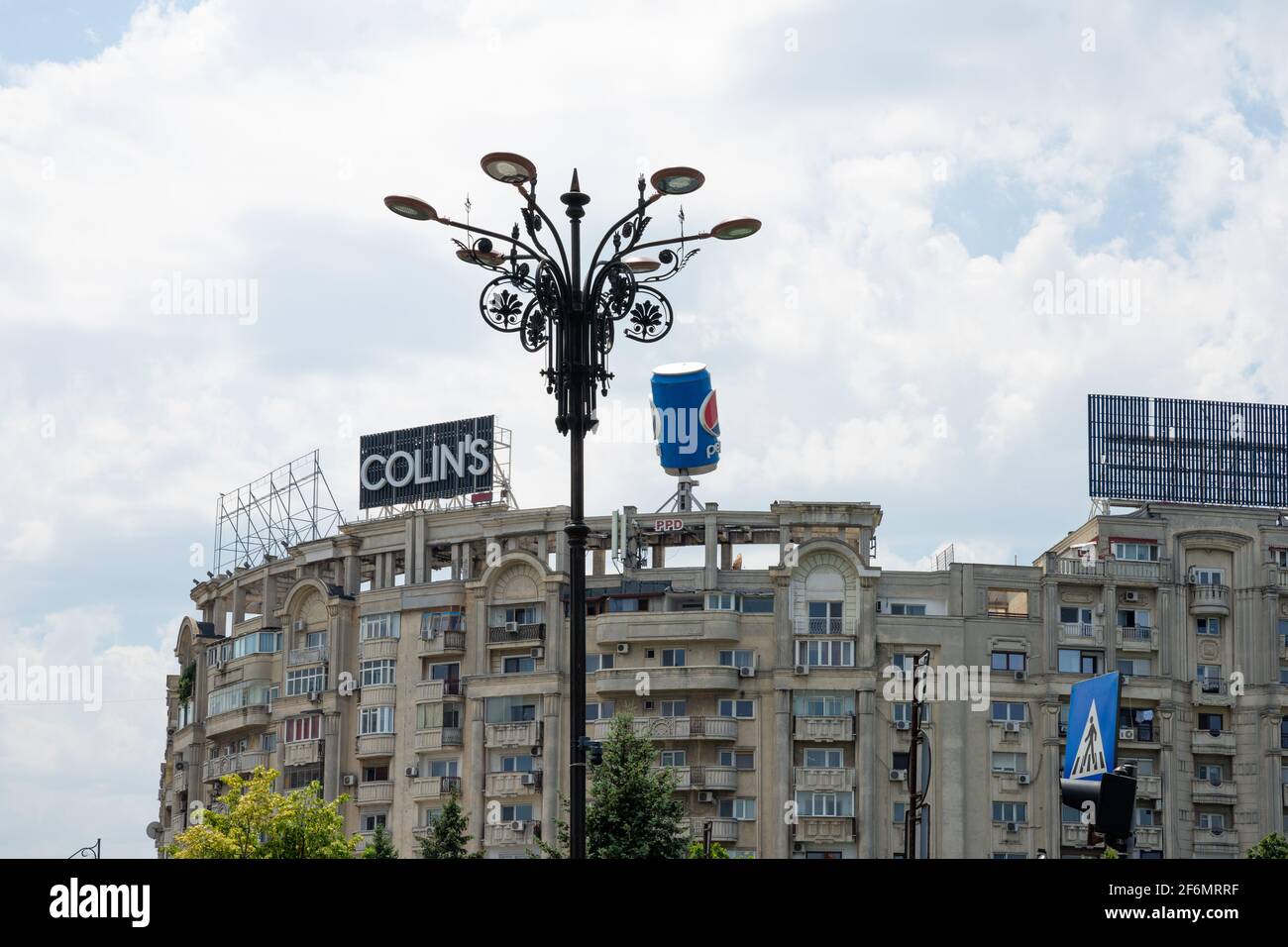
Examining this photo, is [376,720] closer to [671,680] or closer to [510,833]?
[510,833]

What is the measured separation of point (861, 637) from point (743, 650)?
5626 mm

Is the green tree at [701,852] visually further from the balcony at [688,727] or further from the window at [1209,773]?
the window at [1209,773]

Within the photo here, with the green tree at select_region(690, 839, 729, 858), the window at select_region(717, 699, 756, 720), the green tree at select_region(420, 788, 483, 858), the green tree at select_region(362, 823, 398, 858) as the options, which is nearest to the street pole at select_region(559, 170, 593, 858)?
the green tree at select_region(690, 839, 729, 858)

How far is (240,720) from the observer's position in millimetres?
99750

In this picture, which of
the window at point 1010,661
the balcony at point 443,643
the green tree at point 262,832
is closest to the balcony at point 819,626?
the window at point 1010,661

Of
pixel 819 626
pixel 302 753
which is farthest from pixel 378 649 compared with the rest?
pixel 819 626

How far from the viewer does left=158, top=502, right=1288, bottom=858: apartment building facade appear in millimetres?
86375

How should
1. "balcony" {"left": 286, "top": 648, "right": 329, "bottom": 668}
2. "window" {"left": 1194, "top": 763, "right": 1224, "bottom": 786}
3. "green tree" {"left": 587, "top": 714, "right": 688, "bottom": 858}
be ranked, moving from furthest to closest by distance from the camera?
"balcony" {"left": 286, "top": 648, "right": 329, "bottom": 668} < "window" {"left": 1194, "top": 763, "right": 1224, "bottom": 786} < "green tree" {"left": 587, "top": 714, "right": 688, "bottom": 858}

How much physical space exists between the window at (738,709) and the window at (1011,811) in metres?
11.9

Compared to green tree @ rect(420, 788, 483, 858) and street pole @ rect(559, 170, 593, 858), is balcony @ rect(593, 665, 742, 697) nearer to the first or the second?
green tree @ rect(420, 788, 483, 858)

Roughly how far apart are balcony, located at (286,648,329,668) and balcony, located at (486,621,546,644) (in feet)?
33.3

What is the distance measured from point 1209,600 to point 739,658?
75.6 feet

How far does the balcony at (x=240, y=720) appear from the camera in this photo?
98.9 metres
